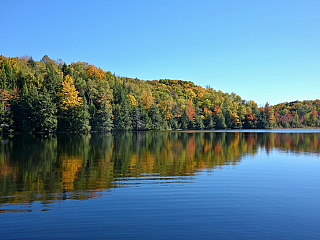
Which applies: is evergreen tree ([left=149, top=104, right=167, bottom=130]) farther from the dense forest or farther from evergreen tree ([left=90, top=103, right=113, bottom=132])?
evergreen tree ([left=90, top=103, right=113, bottom=132])

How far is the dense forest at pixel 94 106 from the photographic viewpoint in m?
68.2

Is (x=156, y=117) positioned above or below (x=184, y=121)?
above

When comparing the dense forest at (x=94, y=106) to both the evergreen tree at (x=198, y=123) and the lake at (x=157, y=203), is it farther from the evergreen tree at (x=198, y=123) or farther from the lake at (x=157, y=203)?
the lake at (x=157, y=203)

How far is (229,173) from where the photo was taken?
676 inches

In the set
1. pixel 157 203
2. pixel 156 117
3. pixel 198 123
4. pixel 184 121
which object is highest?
pixel 156 117

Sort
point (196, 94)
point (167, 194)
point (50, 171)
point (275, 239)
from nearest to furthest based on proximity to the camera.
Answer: point (275, 239) < point (167, 194) < point (50, 171) < point (196, 94)

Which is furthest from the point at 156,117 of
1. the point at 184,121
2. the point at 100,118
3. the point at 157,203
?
the point at 157,203

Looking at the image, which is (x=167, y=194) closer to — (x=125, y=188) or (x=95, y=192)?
(x=125, y=188)

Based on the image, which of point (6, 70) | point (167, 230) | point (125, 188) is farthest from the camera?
point (6, 70)

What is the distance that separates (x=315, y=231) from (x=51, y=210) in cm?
827

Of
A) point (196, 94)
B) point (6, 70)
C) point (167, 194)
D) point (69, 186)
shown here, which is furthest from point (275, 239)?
point (196, 94)

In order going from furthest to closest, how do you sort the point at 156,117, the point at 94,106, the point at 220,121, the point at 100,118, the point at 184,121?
the point at 220,121 → the point at 184,121 → the point at 156,117 → the point at 94,106 → the point at 100,118

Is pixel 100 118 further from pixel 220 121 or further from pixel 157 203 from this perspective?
pixel 157 203

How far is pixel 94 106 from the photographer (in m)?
83.9
